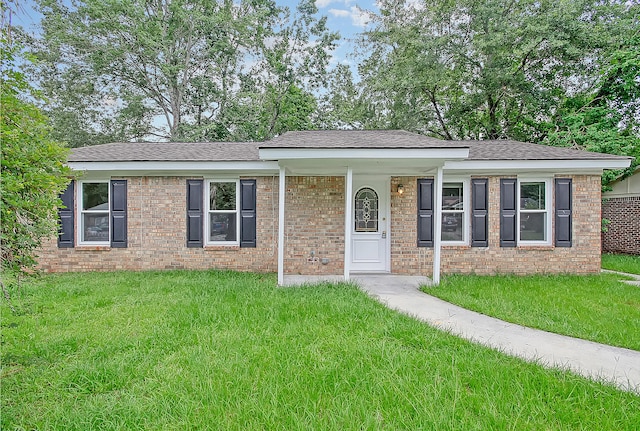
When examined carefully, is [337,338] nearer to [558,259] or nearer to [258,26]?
[558,259]

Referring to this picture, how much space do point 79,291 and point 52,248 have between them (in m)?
2.77

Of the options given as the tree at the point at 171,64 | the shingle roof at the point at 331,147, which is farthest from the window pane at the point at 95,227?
the tree at the point at 171,64

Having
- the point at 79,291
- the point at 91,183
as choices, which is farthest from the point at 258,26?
the point at 79,291

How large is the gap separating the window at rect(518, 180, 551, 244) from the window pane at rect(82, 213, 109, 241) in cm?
977

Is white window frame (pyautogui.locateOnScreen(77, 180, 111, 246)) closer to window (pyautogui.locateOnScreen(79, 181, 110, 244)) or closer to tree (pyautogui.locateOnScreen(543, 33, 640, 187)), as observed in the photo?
window (pyautogui.locateOnScreen(79, 181, 110, 244))

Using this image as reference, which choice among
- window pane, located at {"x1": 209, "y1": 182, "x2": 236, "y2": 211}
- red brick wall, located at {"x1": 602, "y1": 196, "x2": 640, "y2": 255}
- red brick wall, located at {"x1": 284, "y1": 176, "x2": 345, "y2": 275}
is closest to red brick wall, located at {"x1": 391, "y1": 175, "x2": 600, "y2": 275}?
red brick wall, located at {"x1": 284, "y1": 176, "x2": 345, "y2": 275}

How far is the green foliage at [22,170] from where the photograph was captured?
2.09 meters

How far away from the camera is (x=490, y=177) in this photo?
6848mm

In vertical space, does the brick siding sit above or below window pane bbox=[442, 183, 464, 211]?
below

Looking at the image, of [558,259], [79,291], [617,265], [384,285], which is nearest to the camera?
[79,291]

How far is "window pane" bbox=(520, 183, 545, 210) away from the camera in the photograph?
691 centimetres

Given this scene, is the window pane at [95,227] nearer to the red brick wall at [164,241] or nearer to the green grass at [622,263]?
the red brick wall at [164,241]

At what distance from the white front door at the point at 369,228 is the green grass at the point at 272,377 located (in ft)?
9.38

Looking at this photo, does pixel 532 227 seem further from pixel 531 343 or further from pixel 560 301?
pixel 531 343
